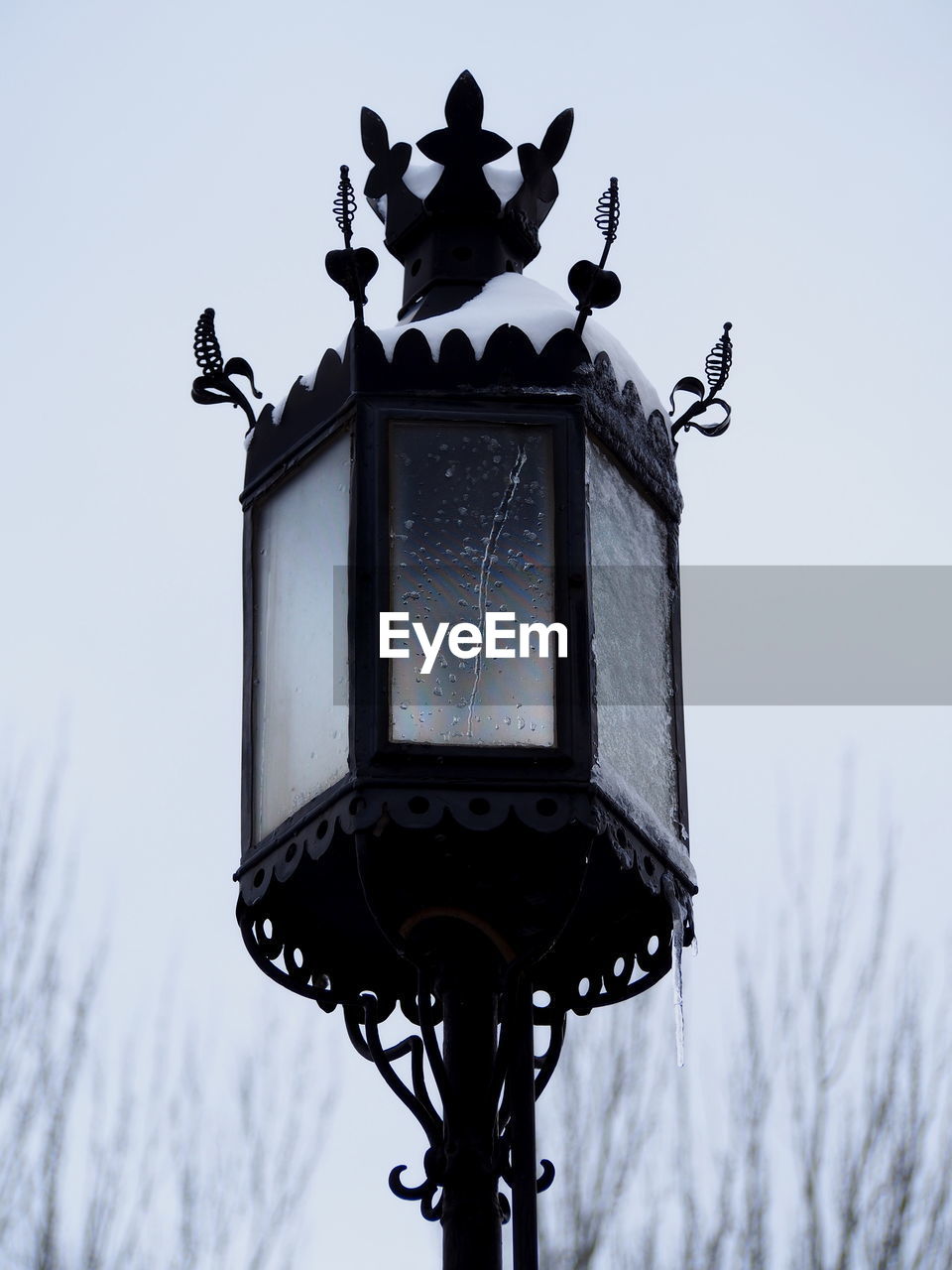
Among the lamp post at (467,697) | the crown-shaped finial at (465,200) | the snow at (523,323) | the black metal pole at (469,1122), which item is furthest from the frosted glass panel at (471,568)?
the crown-shaped finial at (465,200)

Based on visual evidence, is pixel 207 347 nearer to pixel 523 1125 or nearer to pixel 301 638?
pixel 301 638

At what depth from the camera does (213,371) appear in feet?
12.8

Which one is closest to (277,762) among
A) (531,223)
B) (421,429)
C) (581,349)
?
(421,429)

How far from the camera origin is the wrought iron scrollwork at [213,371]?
12.8ft

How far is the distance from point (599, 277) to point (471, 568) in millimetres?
531

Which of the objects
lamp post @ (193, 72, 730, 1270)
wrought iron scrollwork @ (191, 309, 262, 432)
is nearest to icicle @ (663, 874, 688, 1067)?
lamp post @ (193, 72, 730, 1270)

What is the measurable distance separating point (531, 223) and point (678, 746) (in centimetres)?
96

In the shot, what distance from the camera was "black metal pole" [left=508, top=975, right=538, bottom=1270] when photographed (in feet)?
10.7

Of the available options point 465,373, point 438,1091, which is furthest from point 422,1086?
point 465,373

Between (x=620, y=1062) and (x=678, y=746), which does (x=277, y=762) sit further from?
(x=620, y=1062)

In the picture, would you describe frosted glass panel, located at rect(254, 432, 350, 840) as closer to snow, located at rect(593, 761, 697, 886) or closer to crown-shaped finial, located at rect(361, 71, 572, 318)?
snow, located at rect(593, 761, 697, 886)

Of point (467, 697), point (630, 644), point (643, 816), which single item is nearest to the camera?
point (467, 697)

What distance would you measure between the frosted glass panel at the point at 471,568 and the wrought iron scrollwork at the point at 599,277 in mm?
236

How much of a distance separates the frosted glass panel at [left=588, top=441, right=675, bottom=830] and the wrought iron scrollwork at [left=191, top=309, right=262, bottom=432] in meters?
0.64
